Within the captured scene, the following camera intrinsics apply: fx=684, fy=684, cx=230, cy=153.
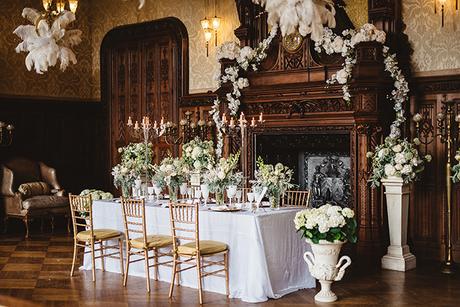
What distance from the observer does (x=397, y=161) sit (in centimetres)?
785

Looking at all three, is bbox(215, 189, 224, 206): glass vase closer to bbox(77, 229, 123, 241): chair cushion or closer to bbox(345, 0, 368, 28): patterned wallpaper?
bbox(77, 229, 123, 241): chair cushion

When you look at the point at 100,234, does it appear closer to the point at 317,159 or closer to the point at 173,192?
the point at 173,192

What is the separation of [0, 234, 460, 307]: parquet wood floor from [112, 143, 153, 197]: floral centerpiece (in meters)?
1.12

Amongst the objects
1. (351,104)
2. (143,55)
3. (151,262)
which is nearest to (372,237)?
(351,104)

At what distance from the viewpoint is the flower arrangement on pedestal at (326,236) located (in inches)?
248

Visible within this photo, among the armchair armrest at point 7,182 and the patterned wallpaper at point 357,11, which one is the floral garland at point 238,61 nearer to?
the patterned wallpaper at point 357,11

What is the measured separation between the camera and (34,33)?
5.88m

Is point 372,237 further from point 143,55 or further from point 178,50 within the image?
point 143,55

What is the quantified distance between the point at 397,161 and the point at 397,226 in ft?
2.61

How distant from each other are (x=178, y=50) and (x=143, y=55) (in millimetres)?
874

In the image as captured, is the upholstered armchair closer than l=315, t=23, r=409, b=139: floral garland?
No

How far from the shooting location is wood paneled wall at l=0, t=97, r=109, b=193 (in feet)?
39.0

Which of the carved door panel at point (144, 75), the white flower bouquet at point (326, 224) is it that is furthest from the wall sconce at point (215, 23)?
the white flower bouquet at point (326, 224)

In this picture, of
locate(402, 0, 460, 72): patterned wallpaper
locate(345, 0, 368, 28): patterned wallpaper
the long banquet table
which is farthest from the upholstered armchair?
locate(402, 0, 460, 72): patterned wallpaper
